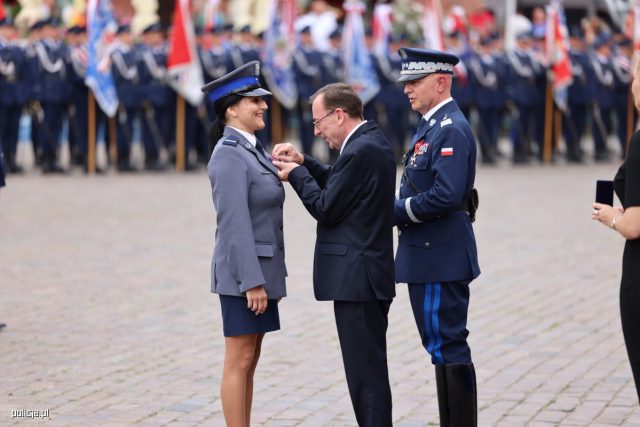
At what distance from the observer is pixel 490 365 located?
25.5 feet

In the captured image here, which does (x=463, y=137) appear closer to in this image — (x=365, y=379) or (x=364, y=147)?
(x=364, y=147)

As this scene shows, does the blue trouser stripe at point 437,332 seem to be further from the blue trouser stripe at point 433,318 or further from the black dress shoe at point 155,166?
the black dress shoe at point 155,166

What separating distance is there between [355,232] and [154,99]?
15093mm

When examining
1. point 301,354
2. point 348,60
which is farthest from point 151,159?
point 301,354

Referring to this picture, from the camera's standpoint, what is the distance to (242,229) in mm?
5590

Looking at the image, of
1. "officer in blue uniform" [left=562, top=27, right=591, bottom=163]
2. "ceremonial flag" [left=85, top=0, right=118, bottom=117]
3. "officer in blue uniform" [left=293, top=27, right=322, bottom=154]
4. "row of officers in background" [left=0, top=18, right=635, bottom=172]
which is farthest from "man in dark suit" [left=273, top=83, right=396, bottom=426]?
"officer in blue uniform" [left=562, top=27, right=591, bottom=163]

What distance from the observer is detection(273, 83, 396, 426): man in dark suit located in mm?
5664

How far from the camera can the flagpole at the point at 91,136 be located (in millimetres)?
20266

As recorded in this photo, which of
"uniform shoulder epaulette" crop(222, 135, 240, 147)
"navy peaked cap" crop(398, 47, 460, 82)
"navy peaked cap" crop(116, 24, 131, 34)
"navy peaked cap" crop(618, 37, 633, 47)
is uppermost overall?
"navy peaked cap" crop(116, 24, 131, 34)

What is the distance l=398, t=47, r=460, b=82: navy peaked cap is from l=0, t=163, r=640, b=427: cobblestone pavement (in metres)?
1.65

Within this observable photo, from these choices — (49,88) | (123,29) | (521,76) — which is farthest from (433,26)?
(49,88)

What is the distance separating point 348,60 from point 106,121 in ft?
12.6

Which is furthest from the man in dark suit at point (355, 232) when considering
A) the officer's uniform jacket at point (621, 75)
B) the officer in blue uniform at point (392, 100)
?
the officer's uniform jacket at point (621, 75)

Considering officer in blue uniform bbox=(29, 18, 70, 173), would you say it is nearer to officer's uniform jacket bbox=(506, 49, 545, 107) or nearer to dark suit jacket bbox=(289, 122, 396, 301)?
officer's uniform jacket bbox=(506, 49, 545, 107)
